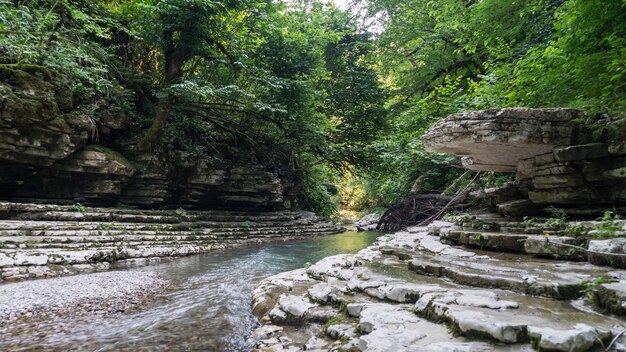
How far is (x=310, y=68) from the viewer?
1459 cm

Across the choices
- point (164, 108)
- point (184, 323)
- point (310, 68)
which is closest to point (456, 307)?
point (184, 323)

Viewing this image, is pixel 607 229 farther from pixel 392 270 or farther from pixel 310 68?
pixel 310 68

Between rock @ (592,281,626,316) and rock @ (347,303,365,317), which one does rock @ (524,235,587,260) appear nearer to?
rock @ (592,281,626,316)

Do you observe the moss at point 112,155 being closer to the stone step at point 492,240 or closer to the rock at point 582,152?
the stone step at point 492,240

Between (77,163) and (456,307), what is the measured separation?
436 inches

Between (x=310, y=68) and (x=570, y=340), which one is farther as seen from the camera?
(x=310, y=68)

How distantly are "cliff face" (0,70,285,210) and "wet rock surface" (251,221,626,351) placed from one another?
803cm

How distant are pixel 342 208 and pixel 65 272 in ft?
99.5

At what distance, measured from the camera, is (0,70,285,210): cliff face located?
8.45m

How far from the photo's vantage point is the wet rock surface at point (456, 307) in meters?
2.14

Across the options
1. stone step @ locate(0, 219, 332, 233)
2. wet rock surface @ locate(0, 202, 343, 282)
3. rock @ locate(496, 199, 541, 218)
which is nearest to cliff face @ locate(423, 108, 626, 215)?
rock @ locate(496, 199, 541, 218)

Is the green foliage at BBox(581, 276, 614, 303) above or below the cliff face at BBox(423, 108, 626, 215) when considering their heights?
below

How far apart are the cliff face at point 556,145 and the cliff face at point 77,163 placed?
963 centimetres

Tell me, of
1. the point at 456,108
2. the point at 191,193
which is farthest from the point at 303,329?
the point at 191,193
